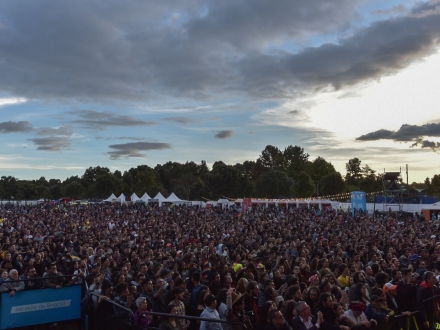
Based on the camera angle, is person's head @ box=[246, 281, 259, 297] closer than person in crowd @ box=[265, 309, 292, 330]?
No

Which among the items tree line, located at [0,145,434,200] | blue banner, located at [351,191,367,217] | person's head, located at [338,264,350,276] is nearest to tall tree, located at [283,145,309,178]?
tree line, located at [0,145,434,200]

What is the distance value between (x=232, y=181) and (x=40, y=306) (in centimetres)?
6626

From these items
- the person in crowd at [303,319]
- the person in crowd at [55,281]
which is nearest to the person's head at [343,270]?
the person in crowd at [303,319]

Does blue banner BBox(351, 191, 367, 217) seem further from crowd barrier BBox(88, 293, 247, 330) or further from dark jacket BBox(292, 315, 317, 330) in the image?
dark jacket BBox(292, 315, 317, 330)

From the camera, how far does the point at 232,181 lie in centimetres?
7319

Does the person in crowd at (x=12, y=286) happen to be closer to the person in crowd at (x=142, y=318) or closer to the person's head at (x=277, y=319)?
the person in crowd at (x=142, y=318)

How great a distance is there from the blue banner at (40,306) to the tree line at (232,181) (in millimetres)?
63700

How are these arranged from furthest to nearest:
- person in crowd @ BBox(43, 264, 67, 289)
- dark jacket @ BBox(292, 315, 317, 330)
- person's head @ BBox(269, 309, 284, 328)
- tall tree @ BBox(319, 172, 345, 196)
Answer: tall tree @ BBox(319, 172, 345, 196) < person in crowd @ BBox(43, 264, 67, 289) < dark jacket @ BBox(292, 315, 317, 330) < person's head @ BBox(269, 309, 284, 328)

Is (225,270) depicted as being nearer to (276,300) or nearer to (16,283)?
(276,300)

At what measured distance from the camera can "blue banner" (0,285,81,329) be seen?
22.1ft

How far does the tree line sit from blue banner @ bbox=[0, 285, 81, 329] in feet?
209

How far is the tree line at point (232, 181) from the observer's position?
72.9 metres

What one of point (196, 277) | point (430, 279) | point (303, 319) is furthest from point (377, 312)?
point (196, 277)

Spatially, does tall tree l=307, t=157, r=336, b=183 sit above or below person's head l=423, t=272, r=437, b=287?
above
